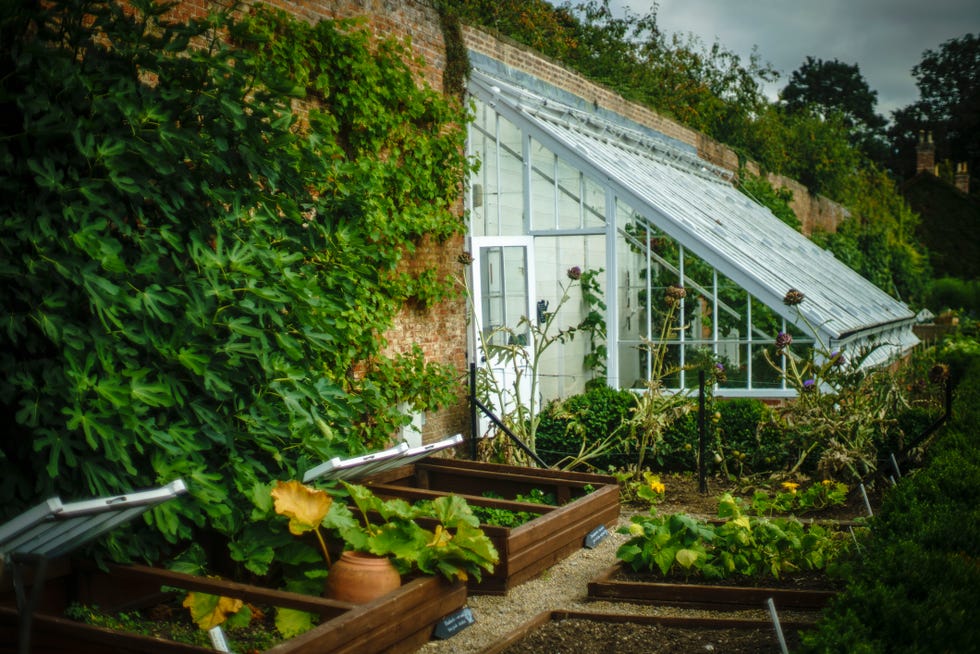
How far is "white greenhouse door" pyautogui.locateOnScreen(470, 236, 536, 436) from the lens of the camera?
31.6ft

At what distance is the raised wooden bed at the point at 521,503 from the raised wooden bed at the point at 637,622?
2.27 feet

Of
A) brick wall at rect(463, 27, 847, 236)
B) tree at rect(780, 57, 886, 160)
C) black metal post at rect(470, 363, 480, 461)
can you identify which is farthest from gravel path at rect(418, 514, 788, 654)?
tree at rect(780, 57, 886, 160)

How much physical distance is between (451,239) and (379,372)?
191cm

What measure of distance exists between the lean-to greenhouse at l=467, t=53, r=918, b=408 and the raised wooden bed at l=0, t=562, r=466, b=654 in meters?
4.50

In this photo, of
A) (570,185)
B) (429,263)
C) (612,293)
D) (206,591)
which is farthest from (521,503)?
(570,185)

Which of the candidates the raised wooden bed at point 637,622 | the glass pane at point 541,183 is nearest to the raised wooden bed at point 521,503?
the raised wooden bed at point 637,622

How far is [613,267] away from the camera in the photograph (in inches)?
381

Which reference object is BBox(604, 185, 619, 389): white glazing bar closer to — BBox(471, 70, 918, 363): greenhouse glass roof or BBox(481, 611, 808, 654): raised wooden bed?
BBox(471, 70, 918, 363): greenhouse glass roof

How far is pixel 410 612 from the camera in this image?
4.48m

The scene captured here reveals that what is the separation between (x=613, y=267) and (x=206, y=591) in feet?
20.5

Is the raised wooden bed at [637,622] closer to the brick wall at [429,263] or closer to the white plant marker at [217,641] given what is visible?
the white plant marker at [217,641]

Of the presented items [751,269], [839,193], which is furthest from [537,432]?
[839,193]

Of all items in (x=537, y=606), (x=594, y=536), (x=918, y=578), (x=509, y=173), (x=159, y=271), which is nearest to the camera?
(x=918, y=578)

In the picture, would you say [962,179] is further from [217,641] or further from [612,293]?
[217,641]
